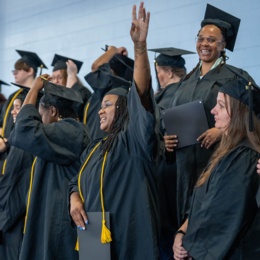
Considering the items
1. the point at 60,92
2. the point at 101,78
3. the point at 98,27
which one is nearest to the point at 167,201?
the point at 60,92

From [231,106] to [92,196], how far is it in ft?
3.35

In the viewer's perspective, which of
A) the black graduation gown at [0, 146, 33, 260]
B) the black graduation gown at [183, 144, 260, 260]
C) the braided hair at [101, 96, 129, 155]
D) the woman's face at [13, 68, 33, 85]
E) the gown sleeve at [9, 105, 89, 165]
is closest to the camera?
the black graduation gown at [183, 144, 260, 260]

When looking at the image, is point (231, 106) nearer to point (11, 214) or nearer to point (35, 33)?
point (11, 214)

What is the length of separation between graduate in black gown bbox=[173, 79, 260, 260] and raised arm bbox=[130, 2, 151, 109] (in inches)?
16.9

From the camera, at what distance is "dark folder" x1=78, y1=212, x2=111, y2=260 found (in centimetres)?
342

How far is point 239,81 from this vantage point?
10.6 feet

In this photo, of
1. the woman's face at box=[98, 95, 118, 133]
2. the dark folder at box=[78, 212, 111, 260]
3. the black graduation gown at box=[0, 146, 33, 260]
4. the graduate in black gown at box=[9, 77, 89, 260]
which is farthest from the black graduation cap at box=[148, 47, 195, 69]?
the dark folder at box=[78, 212, 111, 260]

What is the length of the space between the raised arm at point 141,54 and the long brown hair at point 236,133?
459 millimetres

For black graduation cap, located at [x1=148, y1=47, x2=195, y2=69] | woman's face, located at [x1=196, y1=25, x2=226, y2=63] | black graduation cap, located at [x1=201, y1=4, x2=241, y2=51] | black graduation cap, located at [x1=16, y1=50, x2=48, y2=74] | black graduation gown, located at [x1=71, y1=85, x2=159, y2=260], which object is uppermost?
black graduation cap, located at [x1=201, y1=4, x2=241, y2=51]

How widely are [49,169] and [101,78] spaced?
1.18m

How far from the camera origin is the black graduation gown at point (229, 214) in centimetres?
289

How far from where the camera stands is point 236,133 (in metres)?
3.12

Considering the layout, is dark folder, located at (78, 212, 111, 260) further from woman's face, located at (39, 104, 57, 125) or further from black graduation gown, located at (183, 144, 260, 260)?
woman's face, located at (39, 104, 57, 125)

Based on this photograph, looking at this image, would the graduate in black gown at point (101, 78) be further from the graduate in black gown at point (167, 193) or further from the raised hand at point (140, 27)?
the raised hand at point (140, 27)
